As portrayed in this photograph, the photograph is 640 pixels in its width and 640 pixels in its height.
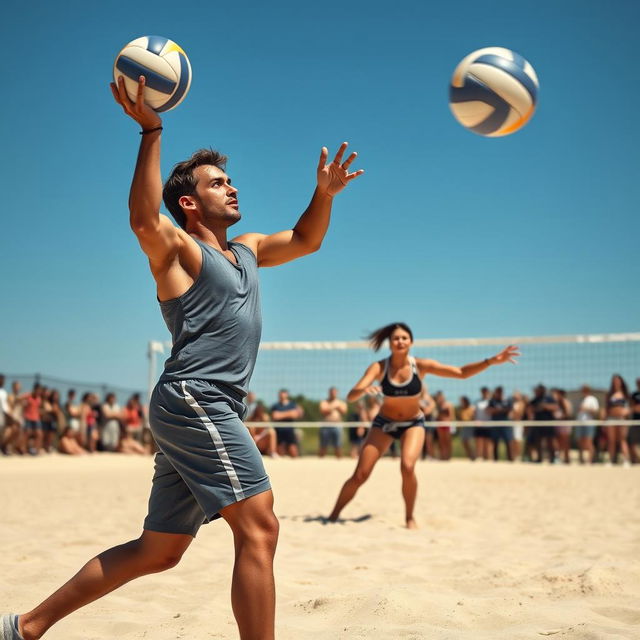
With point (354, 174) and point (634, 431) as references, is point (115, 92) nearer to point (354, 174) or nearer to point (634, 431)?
point (354, 174)

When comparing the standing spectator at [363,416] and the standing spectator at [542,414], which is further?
the standing spectator at [363,416]

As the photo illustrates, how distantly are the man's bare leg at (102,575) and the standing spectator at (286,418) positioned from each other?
1131cm

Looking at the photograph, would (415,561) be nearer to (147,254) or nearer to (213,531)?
(213,531)

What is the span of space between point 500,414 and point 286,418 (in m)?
4.01

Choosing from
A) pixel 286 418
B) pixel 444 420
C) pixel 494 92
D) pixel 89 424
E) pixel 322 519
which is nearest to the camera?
pixel 494 92

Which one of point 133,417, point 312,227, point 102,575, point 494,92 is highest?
point 494,92

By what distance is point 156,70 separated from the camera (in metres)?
2.69

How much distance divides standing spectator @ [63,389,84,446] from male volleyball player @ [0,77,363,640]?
13.0 metres

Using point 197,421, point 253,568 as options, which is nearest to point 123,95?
point 197,421

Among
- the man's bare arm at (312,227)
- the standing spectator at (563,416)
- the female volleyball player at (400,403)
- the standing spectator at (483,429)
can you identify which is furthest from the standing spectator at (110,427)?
the man's bare arm at (312,227)

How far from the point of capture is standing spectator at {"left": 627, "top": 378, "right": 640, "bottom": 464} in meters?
13.2

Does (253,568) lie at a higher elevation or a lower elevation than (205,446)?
lower

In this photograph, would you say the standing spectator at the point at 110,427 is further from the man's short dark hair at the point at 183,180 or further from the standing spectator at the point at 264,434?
the man's short dark hair at the point at 183,180

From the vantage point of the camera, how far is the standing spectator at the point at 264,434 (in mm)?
14227
